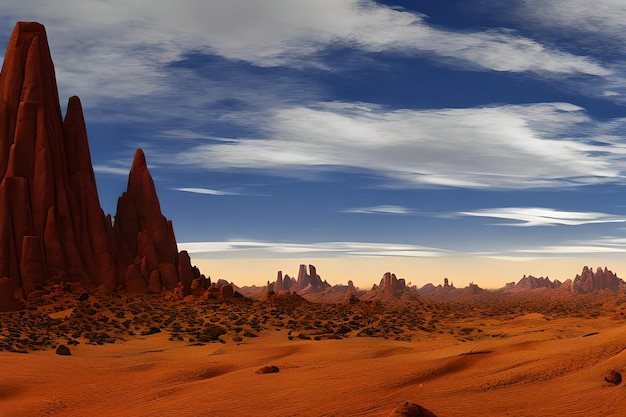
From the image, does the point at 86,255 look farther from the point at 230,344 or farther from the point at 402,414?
the point at 402,414

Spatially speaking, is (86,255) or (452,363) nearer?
(452,363)

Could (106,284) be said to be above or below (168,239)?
below

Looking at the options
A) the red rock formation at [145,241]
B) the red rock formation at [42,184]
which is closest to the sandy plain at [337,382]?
the red rock formation at [42,184]

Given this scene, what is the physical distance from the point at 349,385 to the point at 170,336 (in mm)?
24771

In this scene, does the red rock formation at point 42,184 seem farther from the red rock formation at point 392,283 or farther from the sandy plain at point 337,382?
the red rock formation at point 392,283

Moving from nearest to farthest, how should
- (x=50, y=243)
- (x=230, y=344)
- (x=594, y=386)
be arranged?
(x=594, y=386)
(x=230, y=344)
(x=50, y=243)

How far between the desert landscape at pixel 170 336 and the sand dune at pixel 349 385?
64 millimetres

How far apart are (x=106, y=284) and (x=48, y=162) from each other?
16.2 meters

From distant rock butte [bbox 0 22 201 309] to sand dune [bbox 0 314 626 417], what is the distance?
40693 mm

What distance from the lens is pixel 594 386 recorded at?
14.0 m

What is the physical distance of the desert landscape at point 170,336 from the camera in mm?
14344

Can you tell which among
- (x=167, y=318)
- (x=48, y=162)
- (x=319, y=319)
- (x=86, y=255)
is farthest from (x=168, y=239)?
(x=319, y=319)

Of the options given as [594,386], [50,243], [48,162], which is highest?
[48,162]

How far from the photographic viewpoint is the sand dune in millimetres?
13516
